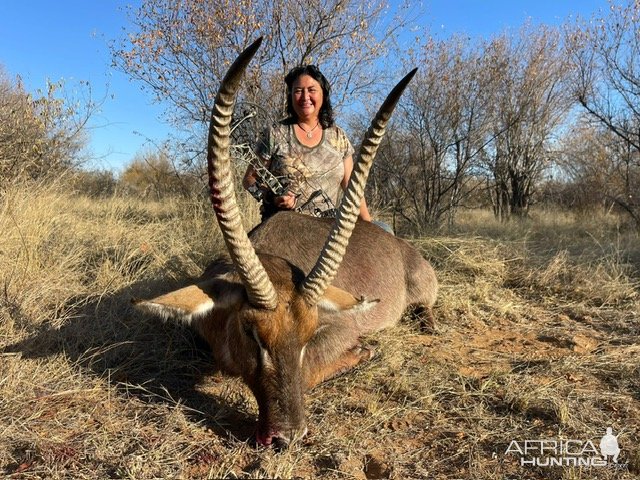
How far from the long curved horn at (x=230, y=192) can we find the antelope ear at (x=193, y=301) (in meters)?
0.30

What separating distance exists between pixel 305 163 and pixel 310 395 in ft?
9.77

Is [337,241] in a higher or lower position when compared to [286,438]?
higher

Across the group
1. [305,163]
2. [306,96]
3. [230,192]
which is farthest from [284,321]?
[306,96]

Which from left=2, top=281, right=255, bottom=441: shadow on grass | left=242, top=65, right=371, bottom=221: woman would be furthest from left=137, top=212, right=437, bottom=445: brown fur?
left=242, top=65, right=371, bottom=221: woman

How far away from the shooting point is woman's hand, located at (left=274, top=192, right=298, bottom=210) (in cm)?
544

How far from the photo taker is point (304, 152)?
19.0ft

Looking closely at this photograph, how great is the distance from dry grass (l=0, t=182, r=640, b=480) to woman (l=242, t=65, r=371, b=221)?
143 centimetres

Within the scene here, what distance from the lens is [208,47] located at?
10.4 m

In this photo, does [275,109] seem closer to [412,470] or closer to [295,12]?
[295,12]

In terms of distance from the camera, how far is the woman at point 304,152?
18.5 ft

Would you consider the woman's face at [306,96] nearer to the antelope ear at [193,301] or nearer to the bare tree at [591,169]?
the antelope ear at [193,301]

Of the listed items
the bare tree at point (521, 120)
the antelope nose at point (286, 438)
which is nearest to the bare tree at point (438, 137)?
the bare tree at point (521, 120)

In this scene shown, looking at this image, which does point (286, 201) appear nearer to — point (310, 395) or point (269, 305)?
point (310, 395)

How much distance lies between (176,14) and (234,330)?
9370mm
